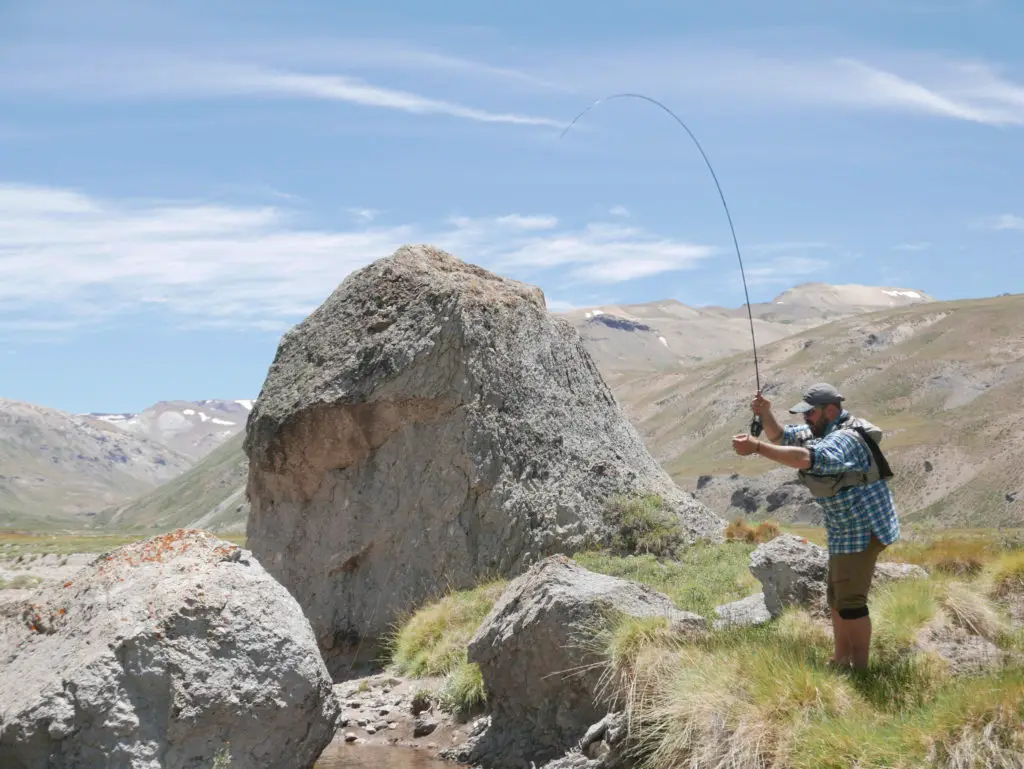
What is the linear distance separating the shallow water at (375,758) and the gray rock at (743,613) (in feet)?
11.3

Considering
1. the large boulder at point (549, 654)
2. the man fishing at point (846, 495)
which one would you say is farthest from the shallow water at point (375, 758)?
the man fishing at point (846, 495)

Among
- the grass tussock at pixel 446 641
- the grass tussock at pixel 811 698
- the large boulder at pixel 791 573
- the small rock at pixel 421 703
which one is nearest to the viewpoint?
the grass tussock at pixel 811 698

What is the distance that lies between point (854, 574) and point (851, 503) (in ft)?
2.05

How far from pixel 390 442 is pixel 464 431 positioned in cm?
142

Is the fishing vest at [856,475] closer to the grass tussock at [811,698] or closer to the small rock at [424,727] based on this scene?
the grass tussock at [811,698]

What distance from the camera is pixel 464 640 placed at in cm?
1441

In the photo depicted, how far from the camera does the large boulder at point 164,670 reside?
893cm

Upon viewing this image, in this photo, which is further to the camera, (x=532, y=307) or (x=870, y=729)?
(x=532, y=307)

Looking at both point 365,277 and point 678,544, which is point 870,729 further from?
point 365,277

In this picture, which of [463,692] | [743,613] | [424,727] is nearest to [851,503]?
[743,613]

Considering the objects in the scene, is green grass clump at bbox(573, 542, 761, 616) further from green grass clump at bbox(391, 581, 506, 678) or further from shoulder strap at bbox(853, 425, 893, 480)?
shoulder strap at bbox(853, 425, 893, 480)

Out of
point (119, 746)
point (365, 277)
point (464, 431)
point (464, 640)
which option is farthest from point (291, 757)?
point (365, 277)

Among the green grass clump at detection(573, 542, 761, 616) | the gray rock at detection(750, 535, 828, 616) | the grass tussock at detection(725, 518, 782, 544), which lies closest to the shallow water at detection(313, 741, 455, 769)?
the green grass clump at detection(573, 542, 761, 616)

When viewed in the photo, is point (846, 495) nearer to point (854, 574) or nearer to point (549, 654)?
point (854, 574)
